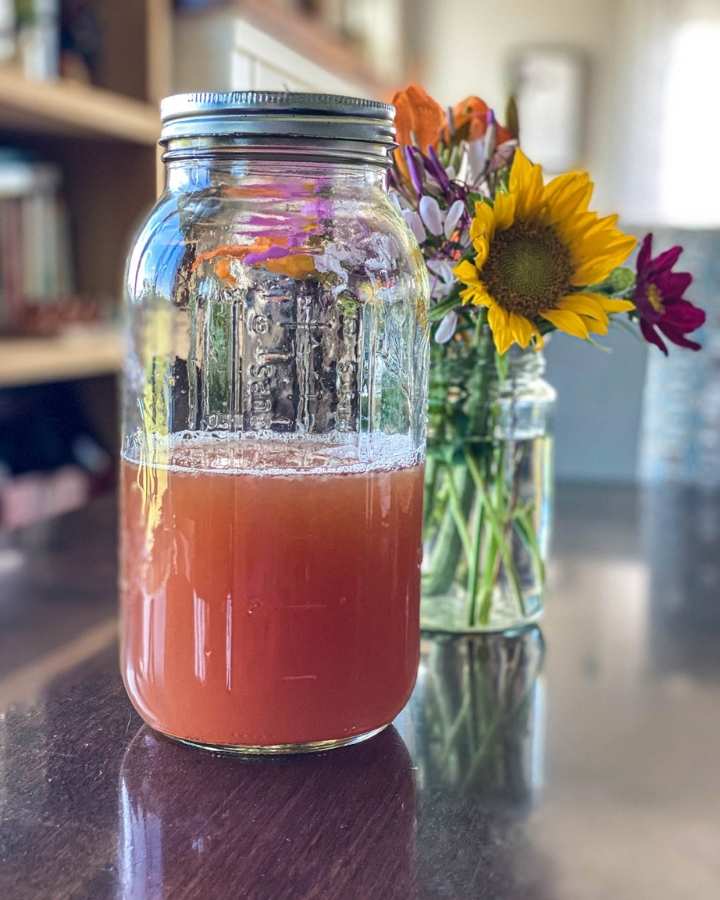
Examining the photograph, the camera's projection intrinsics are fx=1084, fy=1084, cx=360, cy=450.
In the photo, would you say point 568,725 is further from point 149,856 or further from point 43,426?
point 43,426

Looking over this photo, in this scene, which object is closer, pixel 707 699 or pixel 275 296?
pixel 275 296

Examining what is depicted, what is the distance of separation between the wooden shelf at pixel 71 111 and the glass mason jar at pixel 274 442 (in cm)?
125

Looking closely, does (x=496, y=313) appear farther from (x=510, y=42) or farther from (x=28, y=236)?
(x=510, y=42)

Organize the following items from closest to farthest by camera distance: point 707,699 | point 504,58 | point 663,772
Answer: point 663,772 → point 707,699 → point 504,58

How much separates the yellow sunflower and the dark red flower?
0.03 meters

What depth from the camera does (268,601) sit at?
1.75ft

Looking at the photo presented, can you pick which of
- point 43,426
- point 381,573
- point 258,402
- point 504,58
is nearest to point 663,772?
point 381,573

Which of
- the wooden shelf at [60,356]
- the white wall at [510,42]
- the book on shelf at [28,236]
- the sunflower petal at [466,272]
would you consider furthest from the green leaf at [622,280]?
the white wall at [510,42]

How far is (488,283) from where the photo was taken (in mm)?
590

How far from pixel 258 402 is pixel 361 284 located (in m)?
0.08

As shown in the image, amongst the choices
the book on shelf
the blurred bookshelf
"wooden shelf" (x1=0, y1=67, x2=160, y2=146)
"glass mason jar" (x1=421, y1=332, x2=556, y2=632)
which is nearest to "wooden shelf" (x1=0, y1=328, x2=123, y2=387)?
the blurred bookshelf

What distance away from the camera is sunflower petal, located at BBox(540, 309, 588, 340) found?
0.59 metres

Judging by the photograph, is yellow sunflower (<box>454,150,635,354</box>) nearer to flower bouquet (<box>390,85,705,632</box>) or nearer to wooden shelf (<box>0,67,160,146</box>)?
flower bouquet (<box>390,85,705,632</box>)

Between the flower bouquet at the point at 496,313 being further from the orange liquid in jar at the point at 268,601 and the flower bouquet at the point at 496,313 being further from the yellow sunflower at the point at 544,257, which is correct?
the orange liquid in jar at the point at 268,601
